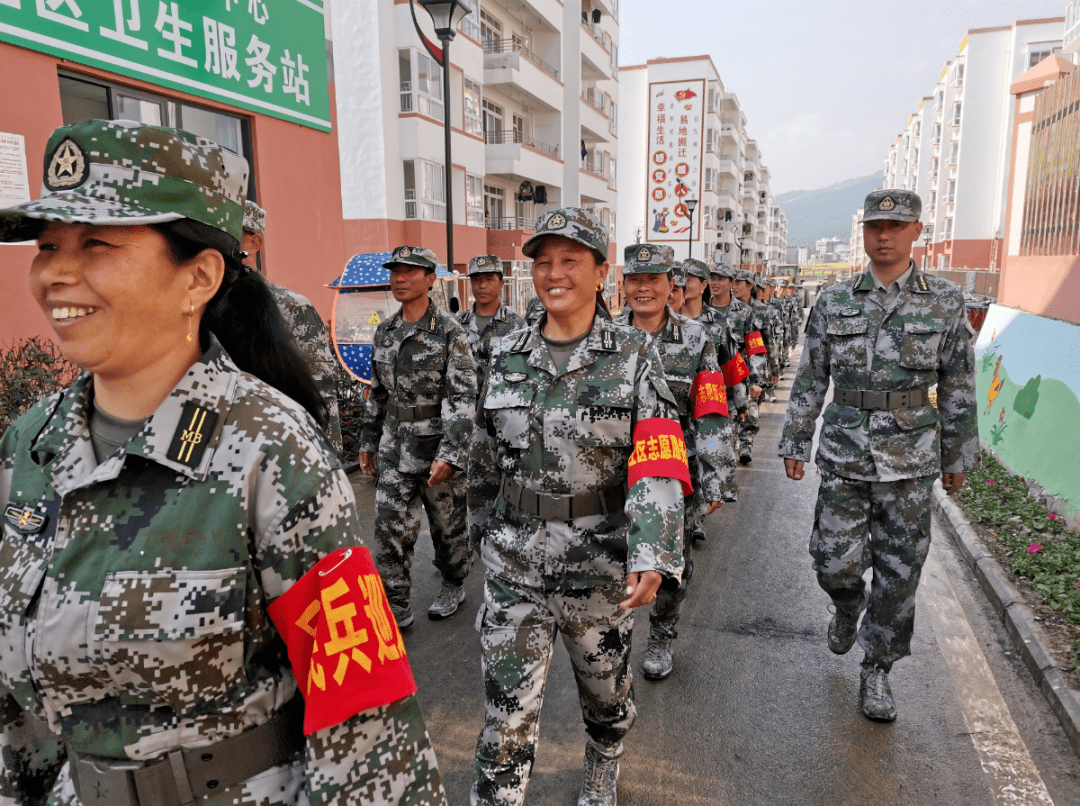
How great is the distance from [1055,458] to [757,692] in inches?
171

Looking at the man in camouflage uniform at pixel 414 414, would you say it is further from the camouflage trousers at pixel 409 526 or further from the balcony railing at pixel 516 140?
the balcony railing at pixel 516 140

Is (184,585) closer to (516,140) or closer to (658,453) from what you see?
(658,453)

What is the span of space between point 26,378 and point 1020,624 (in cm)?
647

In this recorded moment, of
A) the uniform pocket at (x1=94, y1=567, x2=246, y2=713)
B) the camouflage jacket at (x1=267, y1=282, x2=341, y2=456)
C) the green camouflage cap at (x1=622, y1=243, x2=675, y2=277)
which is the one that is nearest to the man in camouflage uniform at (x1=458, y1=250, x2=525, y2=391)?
the green camouflage cap at (x1=622, y1=243, x2=675, y2=277)

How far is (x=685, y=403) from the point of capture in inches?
179

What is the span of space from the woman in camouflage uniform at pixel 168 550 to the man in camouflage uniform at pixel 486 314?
17.7 ft

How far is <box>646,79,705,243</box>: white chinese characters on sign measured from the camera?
1646 inches

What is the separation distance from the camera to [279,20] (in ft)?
29.7

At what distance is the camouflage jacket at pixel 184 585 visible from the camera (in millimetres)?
1154

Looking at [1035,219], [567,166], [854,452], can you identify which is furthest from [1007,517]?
[567,166]

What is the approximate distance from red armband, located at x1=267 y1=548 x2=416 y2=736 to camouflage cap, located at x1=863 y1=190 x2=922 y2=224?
327 centimetres

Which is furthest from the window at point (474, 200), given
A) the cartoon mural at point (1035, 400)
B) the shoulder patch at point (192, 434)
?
the shoulder patch at point (192, 434)

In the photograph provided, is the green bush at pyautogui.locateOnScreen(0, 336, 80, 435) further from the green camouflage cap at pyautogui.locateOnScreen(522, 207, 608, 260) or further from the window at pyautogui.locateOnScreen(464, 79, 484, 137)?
the window at pyautogui.locateOnScreen(464, 79, 484, 137)

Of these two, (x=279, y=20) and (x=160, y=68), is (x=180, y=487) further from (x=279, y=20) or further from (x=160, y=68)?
(x=279, y=20)
